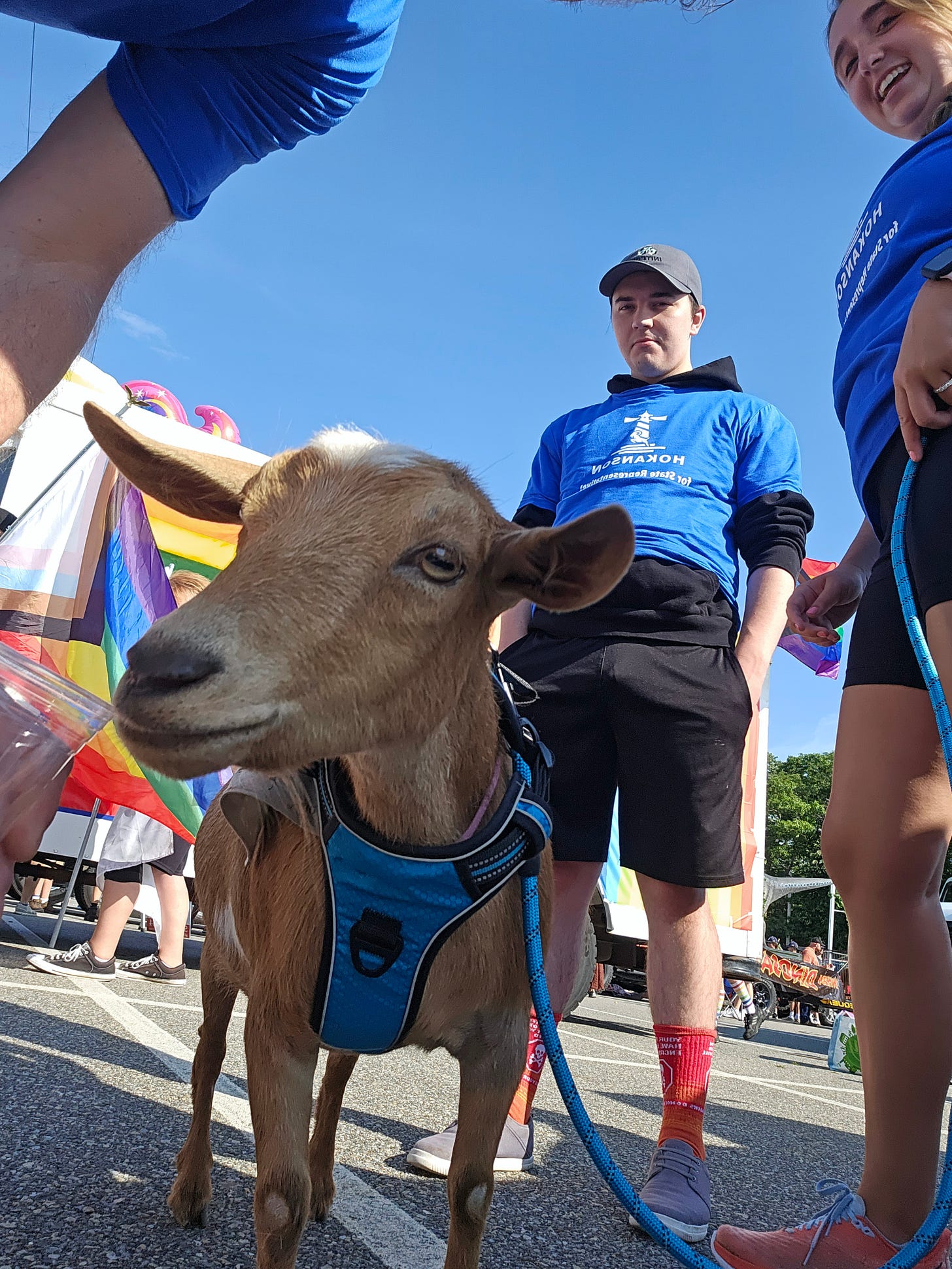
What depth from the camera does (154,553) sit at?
684cm

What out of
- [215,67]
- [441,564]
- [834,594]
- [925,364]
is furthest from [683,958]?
[215,67]

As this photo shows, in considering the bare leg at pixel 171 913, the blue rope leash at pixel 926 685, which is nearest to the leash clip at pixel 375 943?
the blue rope leash at pixel 926 685

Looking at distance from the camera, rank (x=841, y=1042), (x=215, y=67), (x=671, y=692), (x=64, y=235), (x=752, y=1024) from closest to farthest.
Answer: (x=64, y=235)
(x=215, y=67)
(x=671, y=692)
(x=841, y=1042)
(x=752, y=1024)

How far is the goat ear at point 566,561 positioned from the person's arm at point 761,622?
1653mm

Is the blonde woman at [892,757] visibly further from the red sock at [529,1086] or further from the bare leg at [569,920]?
the bare leg at [569,920]

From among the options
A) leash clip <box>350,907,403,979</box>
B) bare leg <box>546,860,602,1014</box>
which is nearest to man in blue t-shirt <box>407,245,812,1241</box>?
bare leg <box>546,860,602,1014</box>

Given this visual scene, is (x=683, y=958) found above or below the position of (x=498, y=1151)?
above

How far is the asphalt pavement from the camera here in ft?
6.57

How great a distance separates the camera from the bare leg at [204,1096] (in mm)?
2137

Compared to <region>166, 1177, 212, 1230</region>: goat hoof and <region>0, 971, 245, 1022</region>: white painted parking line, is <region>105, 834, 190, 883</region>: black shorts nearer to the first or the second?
<region>0, 971, 245, 1022</region>: white painted parking line

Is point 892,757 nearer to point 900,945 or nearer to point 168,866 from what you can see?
point 900,945

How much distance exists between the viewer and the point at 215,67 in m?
1.61

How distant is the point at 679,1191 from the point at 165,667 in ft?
7.22

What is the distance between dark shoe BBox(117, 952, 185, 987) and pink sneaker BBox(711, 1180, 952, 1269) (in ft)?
17.1
